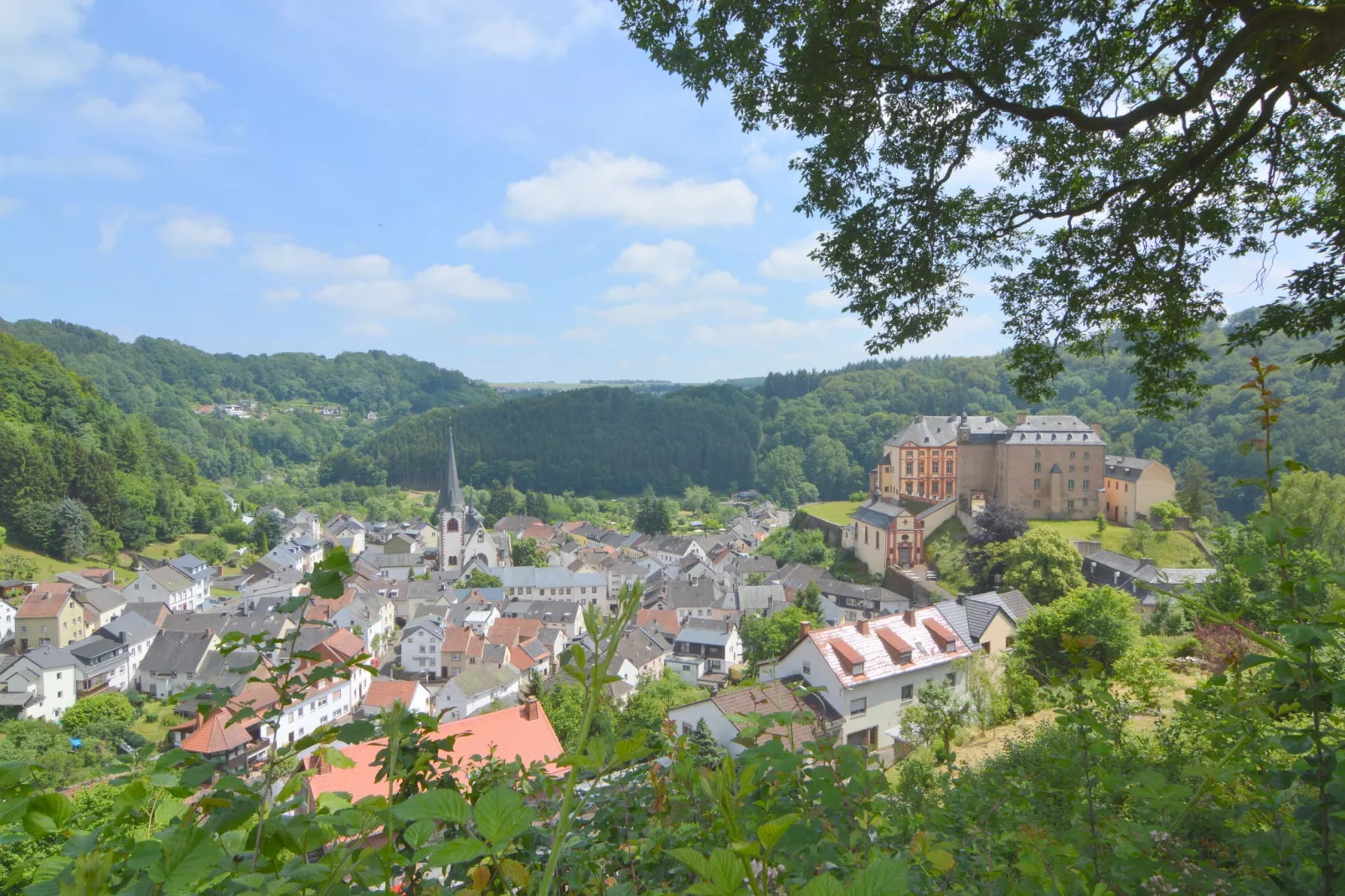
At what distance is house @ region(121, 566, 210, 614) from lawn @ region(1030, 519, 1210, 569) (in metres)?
46.2

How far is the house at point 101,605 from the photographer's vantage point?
1342 inches

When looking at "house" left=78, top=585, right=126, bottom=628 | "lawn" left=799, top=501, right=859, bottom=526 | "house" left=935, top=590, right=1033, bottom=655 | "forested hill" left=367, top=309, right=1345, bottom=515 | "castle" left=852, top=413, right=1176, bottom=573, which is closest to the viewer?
"house" left=935, top=590, right=1033, bottom=655

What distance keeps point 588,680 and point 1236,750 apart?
51.9 inches

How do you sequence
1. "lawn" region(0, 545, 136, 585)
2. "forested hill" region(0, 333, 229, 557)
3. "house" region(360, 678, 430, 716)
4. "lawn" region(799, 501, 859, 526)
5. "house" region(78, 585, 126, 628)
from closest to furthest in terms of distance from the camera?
"house" region(360, 678, 430, 716)
"house" region(78, 585, 126, 628)
"lawn" region(799, 501, 859, 526)
"lawn" region(0, 545, 136, 585)
"forested hill" region(0, 333, 229, 557)

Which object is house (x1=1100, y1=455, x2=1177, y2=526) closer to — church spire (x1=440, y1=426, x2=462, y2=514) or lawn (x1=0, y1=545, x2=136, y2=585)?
church spire (x1=440, y1=426, x2=462, y2=514)

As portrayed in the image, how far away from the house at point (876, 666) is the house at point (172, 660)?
90.5 feet

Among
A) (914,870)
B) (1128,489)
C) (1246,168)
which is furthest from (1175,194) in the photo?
(1128,489)

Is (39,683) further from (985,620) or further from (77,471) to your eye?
(985,620)

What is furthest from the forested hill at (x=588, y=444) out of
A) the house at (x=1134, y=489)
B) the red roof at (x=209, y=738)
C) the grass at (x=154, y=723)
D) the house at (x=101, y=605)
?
the red roof at (x=209, y=738)

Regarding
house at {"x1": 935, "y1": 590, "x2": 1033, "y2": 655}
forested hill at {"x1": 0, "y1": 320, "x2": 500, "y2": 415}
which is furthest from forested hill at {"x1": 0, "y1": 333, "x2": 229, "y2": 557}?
house at {"x1": 935, "y1": 590, "x2": 1033, "y2": 655}

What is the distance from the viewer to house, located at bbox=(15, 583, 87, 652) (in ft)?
102

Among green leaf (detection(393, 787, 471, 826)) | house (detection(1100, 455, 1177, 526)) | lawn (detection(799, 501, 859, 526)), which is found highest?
green leaf (detection(393, 787, 471, 826))

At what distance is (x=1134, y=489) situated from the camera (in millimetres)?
28359

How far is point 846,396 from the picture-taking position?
87500 millimetres
